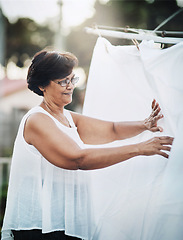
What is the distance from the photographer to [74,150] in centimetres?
170

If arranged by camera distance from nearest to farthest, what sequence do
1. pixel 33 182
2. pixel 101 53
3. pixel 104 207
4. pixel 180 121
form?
pixel 180 121
pixel 33 182
pixel 104 207
pixel 101 53

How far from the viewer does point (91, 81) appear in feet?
8.45

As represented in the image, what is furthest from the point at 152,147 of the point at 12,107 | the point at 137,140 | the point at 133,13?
the point at 12,107

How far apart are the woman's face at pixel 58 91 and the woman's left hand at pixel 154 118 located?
0.60 meters

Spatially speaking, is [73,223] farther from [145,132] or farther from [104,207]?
[145,132]

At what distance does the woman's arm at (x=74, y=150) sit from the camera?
1678 mm

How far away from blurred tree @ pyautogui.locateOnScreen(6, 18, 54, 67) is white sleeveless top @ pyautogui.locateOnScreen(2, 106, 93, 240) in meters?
22.8

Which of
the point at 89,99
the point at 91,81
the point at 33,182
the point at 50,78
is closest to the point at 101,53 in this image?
the point at 91,81

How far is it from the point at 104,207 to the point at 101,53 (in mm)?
1276

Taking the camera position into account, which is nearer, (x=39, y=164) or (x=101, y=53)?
(x=39, y=164)

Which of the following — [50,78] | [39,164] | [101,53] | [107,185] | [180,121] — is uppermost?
[101,53]

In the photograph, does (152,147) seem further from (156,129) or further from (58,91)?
(58,91)

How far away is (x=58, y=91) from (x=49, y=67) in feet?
0.57

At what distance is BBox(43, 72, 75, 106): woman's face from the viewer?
197 cm
